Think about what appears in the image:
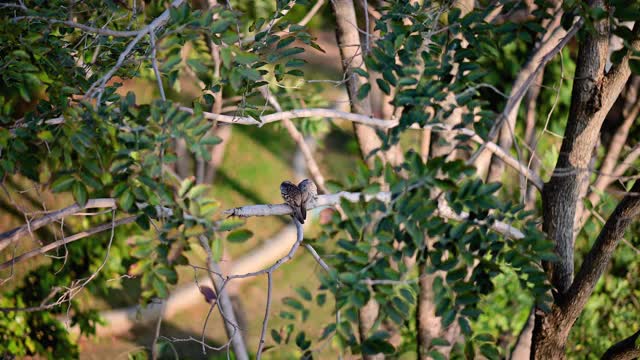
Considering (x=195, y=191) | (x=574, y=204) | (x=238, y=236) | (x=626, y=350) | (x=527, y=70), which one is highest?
(x=195, y=191)

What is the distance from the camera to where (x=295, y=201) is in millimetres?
4062

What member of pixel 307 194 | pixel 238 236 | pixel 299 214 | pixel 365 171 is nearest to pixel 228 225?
pixel 238 236

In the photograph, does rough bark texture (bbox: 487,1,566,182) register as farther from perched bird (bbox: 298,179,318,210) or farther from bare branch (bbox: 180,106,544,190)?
perched bird (bbox: 298,179,318,210)

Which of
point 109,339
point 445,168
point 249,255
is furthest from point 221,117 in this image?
point 249,255

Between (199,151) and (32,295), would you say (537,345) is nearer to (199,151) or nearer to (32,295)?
(199,151)

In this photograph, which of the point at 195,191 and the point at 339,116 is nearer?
the point at 195,191

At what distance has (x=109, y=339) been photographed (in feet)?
24.6

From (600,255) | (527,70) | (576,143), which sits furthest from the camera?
(527,70)

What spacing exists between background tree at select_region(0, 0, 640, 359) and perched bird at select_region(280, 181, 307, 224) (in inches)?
9.1

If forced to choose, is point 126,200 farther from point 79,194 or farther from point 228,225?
point 228,225

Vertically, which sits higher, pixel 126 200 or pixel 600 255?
pixel 126 200

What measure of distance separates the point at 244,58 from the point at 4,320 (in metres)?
4.56

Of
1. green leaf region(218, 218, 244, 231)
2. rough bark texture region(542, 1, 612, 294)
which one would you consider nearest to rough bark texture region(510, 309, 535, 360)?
rough bark texture region(542, 1, 612, 294)

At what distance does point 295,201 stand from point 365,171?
153 cm
